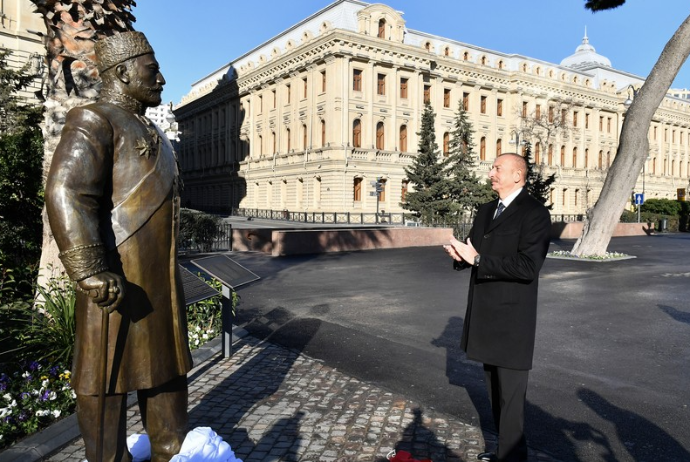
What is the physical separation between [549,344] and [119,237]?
5.98 meters

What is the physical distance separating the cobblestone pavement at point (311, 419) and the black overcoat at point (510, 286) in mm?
828

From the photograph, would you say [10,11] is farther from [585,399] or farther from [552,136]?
[552,136]

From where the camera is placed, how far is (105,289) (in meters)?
2.21

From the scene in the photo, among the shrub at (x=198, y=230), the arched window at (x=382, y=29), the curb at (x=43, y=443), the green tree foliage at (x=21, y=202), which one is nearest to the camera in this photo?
the curb at (x=43, y=443)

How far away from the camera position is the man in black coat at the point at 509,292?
336cm

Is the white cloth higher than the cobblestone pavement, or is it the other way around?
the white cloth

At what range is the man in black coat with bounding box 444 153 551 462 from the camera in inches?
132

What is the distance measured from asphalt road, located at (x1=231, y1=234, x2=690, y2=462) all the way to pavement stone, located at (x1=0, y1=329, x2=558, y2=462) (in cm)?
33

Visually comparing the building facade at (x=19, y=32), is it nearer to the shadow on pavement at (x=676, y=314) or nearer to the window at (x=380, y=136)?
the window at (x=380, y=136)

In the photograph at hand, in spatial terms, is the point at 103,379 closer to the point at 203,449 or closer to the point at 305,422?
the point at 203,449

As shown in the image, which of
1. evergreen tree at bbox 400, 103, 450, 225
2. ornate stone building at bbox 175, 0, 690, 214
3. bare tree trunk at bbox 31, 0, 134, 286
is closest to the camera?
bare tree trunk at bbox 31, 0, 134, 286

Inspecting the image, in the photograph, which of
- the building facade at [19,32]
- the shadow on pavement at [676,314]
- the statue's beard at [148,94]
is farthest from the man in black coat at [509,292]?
the building facade at [19,32]

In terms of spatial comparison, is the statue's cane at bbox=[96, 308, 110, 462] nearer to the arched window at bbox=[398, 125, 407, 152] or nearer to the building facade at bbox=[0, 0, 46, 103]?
the building facade at bbox=[0, 0, 46, 103]

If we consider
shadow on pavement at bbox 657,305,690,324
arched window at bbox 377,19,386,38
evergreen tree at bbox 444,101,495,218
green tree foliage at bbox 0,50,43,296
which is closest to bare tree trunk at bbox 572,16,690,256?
shadow on pavement at bbox 657,305,690,324
